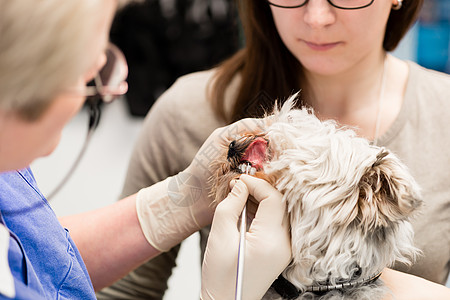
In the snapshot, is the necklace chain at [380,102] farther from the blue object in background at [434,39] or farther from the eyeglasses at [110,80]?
the blue object in background at [434,39]

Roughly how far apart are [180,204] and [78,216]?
268mm

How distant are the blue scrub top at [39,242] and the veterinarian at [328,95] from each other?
401 mm

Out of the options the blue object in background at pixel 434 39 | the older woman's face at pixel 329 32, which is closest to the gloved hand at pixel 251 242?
the older woman's face at pixel 329 32

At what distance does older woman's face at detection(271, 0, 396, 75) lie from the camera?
1.18m

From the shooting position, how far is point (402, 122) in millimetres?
1331

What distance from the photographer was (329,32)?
1.21 metres

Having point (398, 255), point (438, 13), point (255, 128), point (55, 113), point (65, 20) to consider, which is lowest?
point (438, 13)

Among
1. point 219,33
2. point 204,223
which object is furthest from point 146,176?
point 219,33

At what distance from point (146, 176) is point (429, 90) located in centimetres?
81

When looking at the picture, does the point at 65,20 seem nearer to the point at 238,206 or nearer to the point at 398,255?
the point at 238,206

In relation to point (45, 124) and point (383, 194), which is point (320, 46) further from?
point (45, 124)

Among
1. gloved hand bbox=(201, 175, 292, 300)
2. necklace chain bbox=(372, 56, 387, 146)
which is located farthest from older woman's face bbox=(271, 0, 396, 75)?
gloved hand bbox=(201, 175, 292, 300)

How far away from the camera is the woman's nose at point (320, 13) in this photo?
1171 millimetres

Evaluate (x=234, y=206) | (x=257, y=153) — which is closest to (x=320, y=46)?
(x=257, y=153)
